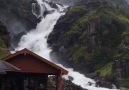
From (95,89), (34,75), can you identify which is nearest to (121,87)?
(95,89)

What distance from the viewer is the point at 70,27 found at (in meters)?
92.1

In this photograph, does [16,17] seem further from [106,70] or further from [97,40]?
[106,70]

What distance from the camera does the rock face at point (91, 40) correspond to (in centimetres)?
7894

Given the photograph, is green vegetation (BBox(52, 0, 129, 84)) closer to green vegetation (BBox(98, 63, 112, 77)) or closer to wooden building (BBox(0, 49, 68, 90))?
green vegetation (BBox(98, 63, 112, 77))

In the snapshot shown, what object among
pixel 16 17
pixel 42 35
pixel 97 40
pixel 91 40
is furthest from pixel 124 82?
pixel 16 17

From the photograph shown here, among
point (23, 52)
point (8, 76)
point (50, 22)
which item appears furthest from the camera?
point (50, 22)

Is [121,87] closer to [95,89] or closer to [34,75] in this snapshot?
[95,89]

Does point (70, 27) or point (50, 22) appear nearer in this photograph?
point (70, 27)

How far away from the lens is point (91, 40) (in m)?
82.4

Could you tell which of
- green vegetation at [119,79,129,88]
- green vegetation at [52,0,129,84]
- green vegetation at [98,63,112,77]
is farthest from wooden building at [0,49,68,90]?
green vegetation at [52,0,129,84]

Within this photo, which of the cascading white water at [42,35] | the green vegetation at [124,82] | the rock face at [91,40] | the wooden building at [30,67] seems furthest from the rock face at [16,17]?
the wooden building at [30,67]

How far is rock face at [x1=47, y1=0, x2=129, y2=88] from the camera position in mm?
78938

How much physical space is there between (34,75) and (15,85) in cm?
276

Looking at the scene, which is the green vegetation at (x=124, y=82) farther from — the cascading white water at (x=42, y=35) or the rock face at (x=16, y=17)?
the rock face at (x=16, y=17)
